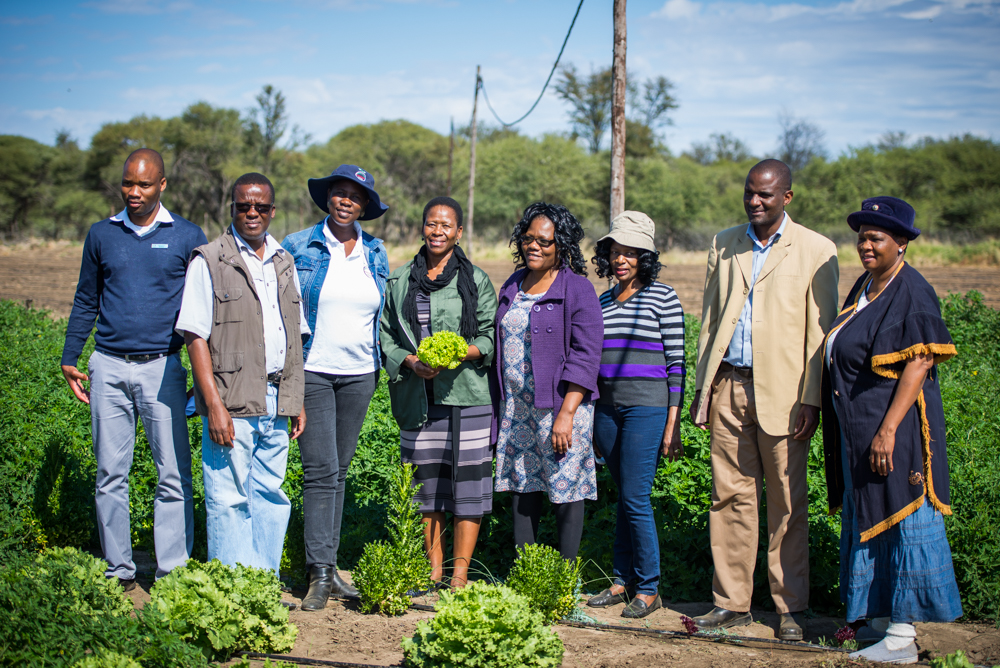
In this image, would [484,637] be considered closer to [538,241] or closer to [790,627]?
[790,627]

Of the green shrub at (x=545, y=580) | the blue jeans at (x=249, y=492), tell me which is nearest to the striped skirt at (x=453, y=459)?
the green shrub at (x=545, y=580)

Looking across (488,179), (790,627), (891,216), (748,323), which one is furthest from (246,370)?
(488,179)

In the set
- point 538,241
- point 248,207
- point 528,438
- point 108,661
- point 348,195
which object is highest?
point 348,195

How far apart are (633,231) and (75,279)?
23133mm

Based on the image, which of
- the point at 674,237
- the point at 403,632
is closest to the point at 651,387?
the point at 403,632

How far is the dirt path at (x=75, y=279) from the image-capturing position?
17.8 metres

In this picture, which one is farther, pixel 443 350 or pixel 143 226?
pixel 143 226

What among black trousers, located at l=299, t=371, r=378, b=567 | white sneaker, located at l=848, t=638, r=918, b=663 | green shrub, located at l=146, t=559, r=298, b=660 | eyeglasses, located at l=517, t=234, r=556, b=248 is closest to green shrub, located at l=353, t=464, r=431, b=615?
black trousers, located at l=299, t=371, r=378, b=567

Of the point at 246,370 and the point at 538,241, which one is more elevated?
the point at 538,241

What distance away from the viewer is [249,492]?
380 centimetres

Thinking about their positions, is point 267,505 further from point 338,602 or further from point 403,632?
point 403,632

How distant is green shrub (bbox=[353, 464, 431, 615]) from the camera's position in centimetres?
374

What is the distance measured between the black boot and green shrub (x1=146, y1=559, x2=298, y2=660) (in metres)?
0.48

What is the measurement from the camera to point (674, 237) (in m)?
43.6
